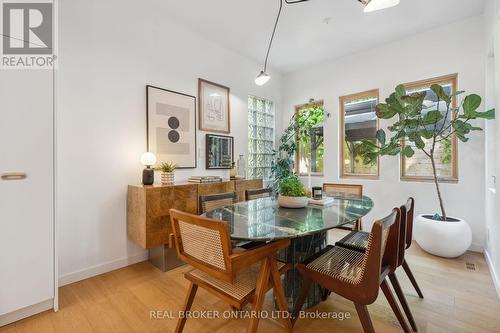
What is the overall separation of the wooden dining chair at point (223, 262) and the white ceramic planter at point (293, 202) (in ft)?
1.89

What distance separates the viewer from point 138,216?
2.51m

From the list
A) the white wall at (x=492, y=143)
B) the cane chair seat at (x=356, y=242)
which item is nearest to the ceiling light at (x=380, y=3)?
the white wall at (x=492, y=143)

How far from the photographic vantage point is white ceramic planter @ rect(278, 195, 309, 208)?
76.9 inches

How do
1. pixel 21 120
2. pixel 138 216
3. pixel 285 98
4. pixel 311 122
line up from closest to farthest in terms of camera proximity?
pixel 21 120 < pixel 138 216 < pixel 311 122 < pixel 285 98

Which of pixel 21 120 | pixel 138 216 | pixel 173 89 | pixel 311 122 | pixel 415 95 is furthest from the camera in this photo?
pixel 311 122

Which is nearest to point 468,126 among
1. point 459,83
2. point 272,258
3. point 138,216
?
point 459,83

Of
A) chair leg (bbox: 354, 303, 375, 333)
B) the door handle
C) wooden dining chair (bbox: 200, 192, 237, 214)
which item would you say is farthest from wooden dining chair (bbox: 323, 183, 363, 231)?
the door handle

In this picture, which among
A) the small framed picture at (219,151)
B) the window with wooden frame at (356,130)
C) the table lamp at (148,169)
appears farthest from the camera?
the window with wooden frame at (356,130)

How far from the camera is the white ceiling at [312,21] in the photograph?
285 centimetres

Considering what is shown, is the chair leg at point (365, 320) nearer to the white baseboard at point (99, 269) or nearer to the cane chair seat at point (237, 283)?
the cane chair seat at point (237, 283)

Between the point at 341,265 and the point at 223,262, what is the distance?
84cm

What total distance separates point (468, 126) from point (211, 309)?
3.42 meters

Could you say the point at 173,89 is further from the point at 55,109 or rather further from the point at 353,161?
the point at 353,161

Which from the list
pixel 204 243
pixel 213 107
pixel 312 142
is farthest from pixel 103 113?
pixel 312 142
